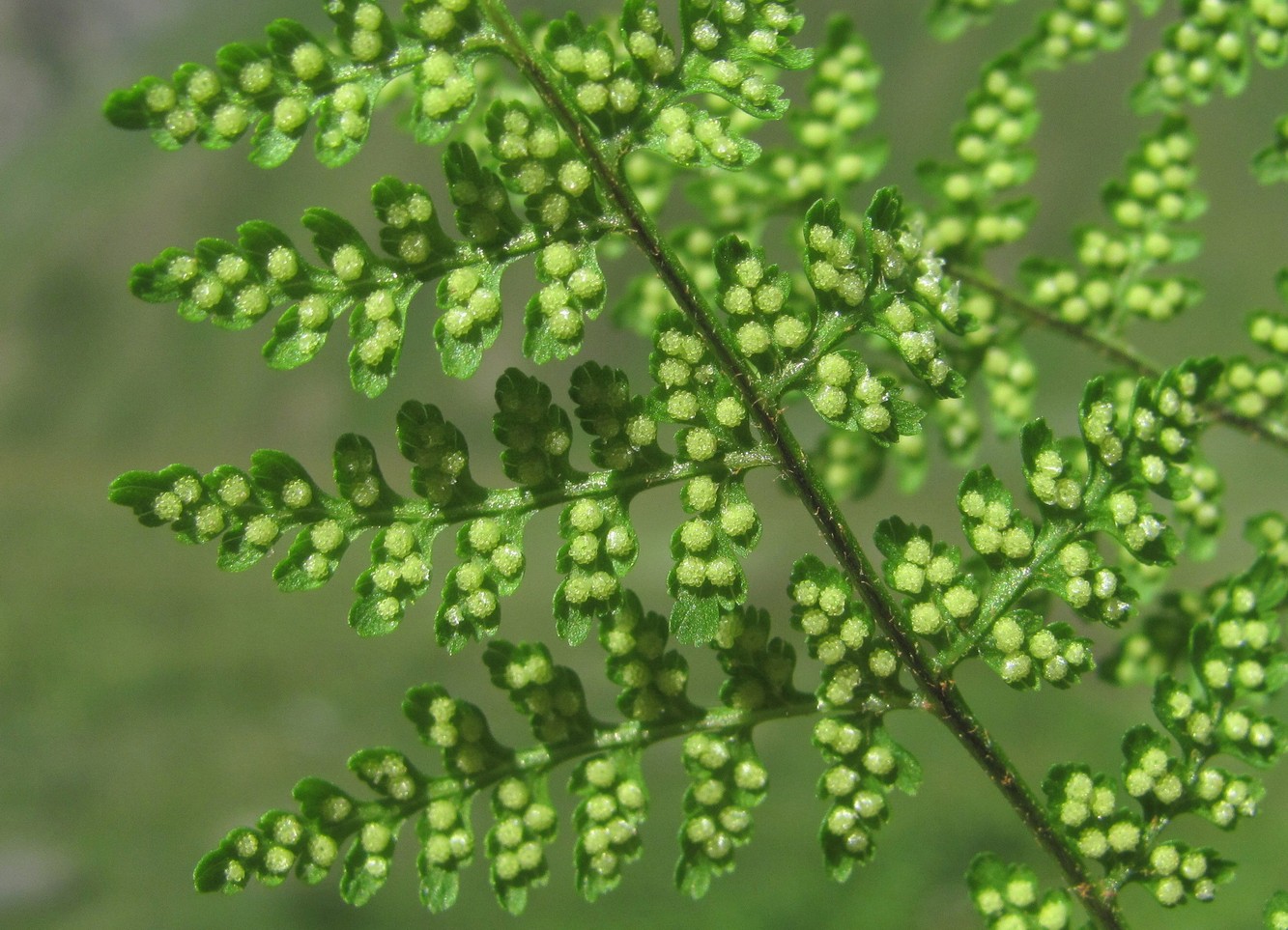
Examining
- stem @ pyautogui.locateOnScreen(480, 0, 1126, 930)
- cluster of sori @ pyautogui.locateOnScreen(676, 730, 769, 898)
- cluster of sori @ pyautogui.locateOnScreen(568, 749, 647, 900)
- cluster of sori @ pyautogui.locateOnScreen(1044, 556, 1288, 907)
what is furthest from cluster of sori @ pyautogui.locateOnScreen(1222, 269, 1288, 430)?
cluster of sori @ pyautogui.locateOnScreen(568, 749, 647, 900)

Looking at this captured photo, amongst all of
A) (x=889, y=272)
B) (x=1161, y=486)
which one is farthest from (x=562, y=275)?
(x=1161, y=486)

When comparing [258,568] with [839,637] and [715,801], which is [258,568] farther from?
[839,637]

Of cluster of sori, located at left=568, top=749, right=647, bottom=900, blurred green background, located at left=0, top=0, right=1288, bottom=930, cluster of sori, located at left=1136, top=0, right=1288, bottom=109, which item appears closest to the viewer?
cluster of sori, located at left=568, top=749, right=647, bottom=900

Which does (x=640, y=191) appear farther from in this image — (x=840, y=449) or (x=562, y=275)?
(x=562, y=275)

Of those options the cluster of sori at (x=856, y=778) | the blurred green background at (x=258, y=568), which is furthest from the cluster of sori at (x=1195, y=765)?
the blurred green background at (x=258, y=568)

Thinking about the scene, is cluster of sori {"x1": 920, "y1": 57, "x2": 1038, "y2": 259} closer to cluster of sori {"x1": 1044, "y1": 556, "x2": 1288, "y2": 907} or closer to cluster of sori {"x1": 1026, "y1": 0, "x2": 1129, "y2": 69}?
cluster of sori {"x1": 1026, "y1": 0, "x2": 1129, "y2": 69}

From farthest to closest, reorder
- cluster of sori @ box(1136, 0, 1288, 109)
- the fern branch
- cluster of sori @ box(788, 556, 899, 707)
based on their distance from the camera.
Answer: the fern branch → cluster of sori @ box(1136, 0, 1288, 109) → cluster of sori @ box(788, 556, 899, 707)
